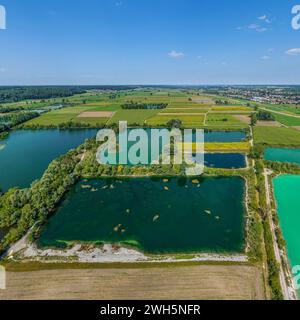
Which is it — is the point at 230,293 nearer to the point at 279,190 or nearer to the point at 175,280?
the point at 175,280

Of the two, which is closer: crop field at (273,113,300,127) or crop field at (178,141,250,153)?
crop field at (178,141,250,153)

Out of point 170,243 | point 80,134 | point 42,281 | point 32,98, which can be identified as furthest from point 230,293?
point 32,98

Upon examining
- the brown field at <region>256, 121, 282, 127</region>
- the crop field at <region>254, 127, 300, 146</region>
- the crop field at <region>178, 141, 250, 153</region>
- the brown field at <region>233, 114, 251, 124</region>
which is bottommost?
the crop field at <region>178, 141, 250, 153</region>

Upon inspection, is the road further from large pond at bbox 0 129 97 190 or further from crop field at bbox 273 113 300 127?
crop field at bbox 273 113 300 127

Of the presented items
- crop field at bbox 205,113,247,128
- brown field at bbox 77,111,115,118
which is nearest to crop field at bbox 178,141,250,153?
crop field at bbox 205,113,247,128

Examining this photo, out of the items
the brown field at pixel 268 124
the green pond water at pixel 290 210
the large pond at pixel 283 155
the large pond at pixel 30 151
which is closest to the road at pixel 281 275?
the green pond water at pixel 290 210

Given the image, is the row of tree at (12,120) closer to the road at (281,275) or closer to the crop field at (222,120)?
the crop field at (222,120)
